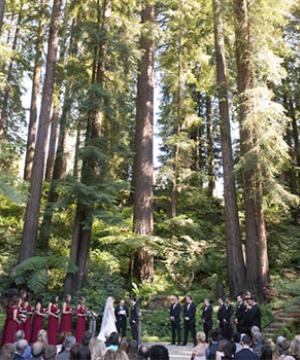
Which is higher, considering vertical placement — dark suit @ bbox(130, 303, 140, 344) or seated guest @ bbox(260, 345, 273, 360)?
dark suit @ bbox(130, 303, 140, 344)

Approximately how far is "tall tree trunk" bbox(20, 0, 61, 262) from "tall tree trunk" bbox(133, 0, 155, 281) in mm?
3368

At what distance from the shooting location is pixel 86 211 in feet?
50.5

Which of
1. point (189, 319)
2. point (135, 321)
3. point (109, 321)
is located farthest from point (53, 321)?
point (189, 319)

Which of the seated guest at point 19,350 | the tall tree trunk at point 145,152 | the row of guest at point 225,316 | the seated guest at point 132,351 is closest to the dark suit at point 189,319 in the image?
the row of guest at point 225,316

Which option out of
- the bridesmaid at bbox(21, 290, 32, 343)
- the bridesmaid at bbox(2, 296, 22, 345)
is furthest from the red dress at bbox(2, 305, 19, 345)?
the bridesmaid at bbox(21, 290, 32, 343)

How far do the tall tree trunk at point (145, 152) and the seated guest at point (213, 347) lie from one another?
9311mm

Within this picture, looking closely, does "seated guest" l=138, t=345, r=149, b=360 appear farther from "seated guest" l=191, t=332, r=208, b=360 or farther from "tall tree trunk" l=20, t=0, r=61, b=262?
"tall tree trunk" l=20, t=0, r=61, b=262

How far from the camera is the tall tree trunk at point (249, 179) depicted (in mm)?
15466

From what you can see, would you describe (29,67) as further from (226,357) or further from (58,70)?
(226,357)

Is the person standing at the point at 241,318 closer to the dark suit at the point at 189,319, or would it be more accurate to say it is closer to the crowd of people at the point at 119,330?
the crowd of people at the point at 119,330

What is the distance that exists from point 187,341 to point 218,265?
16.0 feet

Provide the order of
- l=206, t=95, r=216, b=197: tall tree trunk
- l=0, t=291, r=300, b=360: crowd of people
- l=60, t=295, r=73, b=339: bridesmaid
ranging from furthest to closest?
1. l=206, t=95, r=216, b=197: tall tree trunk
2. l=60, t=295, r=73, b=339: bridesmaid
3. l=0, t=291, r=300, b=360: crowd of people

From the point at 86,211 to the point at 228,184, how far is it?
5.26m

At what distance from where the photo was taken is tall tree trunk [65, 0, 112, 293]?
15078 millimetres
